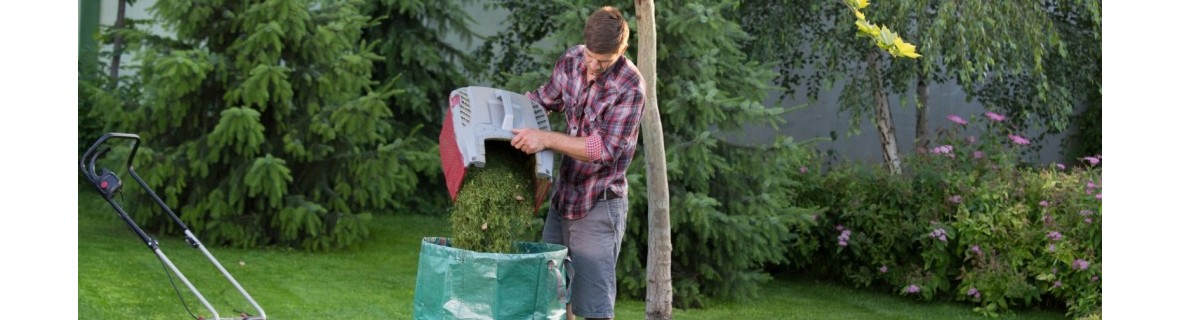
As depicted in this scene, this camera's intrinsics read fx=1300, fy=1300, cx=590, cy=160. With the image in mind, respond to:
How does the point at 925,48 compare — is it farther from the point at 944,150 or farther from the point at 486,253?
the point at 486,253

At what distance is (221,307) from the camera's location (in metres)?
5.50

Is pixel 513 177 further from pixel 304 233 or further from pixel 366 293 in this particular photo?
pixel 304 233

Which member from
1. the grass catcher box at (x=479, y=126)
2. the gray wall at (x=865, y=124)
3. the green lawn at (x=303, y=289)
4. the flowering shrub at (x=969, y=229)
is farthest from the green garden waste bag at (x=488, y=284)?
the gray wall at (x=865, y=124)

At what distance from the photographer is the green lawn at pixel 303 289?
5527 mm

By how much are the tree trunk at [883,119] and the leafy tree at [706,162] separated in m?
1.35

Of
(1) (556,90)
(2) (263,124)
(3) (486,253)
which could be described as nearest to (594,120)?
(1) (556,90)

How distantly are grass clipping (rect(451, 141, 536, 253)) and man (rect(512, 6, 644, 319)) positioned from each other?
169 mm

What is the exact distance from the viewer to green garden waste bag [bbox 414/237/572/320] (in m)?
3.44

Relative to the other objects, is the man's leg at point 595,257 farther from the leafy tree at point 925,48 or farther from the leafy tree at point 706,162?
the leafy tree at point 925,48

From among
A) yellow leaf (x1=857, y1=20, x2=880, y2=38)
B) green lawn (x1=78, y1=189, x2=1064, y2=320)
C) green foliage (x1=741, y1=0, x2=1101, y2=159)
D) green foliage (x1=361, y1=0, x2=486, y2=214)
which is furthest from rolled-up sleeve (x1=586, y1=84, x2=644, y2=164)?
green foliage (x1=361, y1=0, x2=486, y2=214)

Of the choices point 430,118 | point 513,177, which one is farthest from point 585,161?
point 430,118

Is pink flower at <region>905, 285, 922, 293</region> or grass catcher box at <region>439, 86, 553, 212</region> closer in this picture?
grass catcher box at <region>439, 86, 553, 212</region>

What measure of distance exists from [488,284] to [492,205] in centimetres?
23

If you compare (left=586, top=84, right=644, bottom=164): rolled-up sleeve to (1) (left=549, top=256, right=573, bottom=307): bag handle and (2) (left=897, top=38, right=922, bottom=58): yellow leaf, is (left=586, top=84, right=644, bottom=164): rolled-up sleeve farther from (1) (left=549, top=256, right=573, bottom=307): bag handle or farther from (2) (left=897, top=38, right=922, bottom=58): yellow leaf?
(2) (left=897, top=38, right=922, bottom=58): yellow leaf
